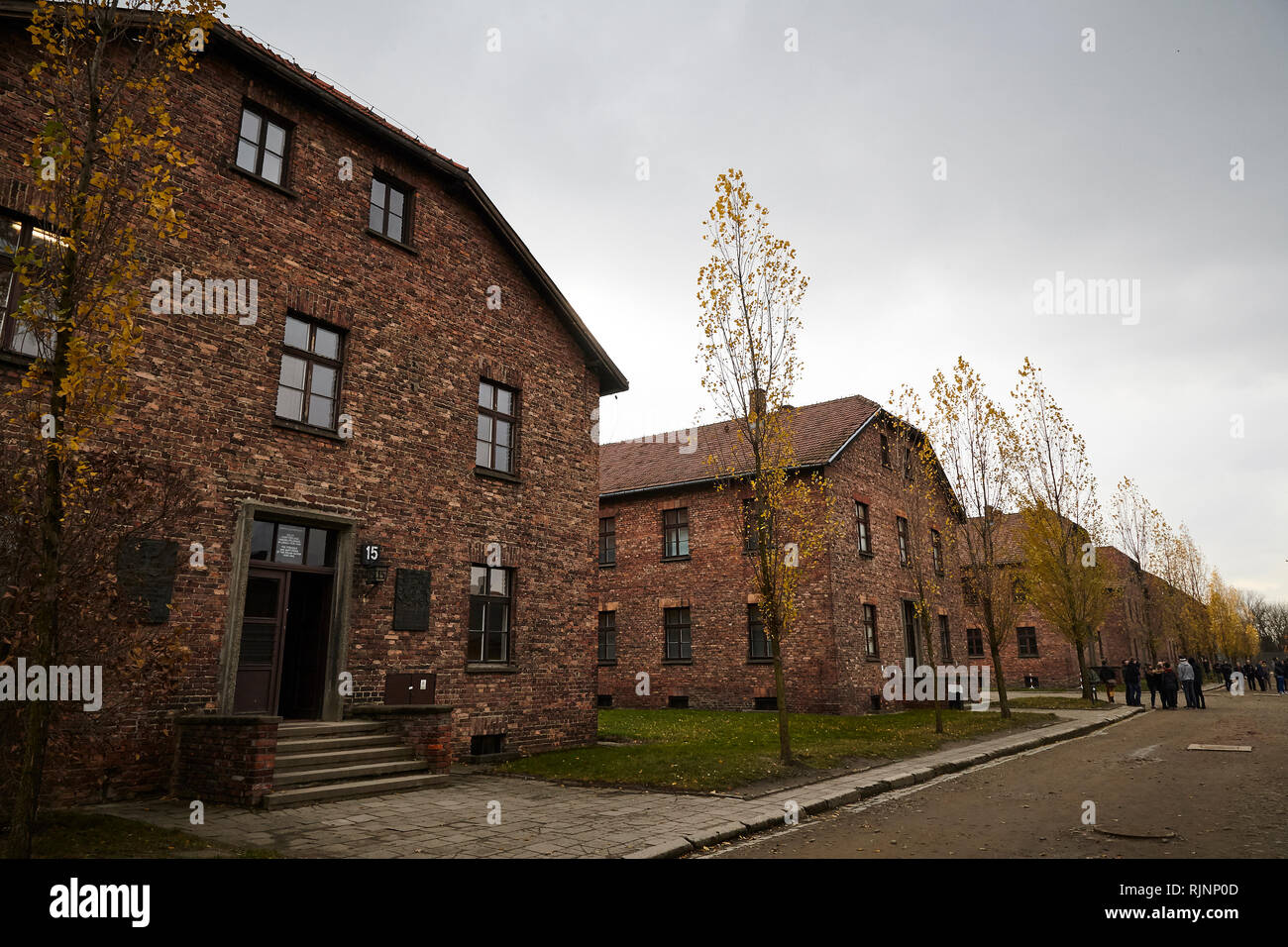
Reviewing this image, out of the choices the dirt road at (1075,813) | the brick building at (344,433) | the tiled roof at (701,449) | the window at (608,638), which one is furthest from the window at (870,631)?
the brick building at (344,433)

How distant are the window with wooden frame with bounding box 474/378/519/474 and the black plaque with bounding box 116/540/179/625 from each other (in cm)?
547

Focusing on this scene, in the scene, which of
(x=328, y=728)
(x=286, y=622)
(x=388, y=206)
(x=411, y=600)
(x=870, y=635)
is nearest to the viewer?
(x=328, y=728)

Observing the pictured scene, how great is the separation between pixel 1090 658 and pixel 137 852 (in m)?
47.1

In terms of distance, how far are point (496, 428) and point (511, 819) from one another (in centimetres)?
800

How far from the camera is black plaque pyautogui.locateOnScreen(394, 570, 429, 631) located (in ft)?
38.8

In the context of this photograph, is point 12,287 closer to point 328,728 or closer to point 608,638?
point 328,728

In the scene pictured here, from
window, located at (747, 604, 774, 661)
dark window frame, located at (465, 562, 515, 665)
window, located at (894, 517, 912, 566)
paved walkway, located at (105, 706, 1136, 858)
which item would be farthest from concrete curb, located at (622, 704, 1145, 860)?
window, located at (894, 517, 912, 566)

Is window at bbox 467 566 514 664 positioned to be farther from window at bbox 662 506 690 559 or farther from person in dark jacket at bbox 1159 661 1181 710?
person in dark jacket at bbox 1159 661 1181 710

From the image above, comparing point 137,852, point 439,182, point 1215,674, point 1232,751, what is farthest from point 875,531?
point 1215,674

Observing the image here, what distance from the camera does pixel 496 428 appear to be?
1441cm

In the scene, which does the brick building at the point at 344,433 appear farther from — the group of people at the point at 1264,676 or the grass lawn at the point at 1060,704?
the group of people at the point at 1264,676

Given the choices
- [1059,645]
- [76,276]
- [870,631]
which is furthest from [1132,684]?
[76,276]

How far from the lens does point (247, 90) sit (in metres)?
11.2

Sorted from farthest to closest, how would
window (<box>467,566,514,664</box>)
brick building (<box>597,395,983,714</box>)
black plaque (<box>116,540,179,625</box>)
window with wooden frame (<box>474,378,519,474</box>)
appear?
1. brick building (<box>597,395,983,714</box>)
2. window with wooden frame (<box>474,378,519,474</box>)
3. window (<box>467,566,514,664</box>)
4. black plaque (<box>116,540,179,625</box>)
